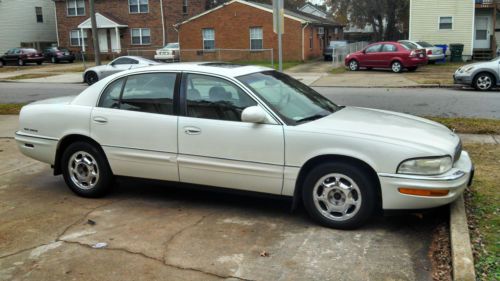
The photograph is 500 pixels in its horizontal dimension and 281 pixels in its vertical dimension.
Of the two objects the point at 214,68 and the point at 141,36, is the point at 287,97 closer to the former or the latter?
the point at 214,68

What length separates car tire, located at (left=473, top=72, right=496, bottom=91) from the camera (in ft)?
55.2

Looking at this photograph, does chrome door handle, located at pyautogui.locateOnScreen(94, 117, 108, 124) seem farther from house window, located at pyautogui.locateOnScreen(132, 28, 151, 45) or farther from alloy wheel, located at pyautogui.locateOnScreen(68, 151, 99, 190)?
house window, located at pyautogui.locateOnScreen(132, 28, 151, 45)

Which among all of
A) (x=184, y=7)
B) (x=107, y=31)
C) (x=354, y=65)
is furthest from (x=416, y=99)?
(x=107, y=31)

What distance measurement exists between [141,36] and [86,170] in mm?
39619

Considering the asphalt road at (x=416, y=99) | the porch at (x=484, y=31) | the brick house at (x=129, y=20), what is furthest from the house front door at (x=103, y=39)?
the porch at (x=484, y=31)

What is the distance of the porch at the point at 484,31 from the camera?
32125 millimetres

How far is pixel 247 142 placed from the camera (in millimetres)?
5027

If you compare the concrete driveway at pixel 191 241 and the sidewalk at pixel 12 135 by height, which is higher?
the sidewalk at pixel 12 135

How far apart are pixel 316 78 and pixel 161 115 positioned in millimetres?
18867

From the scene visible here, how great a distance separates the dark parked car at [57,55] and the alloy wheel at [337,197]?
4120 cm

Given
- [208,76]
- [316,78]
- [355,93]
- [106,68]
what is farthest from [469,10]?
[208,76]

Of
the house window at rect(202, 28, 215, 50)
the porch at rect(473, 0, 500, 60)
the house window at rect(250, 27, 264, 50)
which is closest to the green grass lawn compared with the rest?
the porch at rect(473, 0, 500, 60)

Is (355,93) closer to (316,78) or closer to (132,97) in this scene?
(316,78)

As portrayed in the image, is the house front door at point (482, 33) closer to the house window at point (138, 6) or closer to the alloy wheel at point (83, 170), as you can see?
the house window at point (138, 6)
